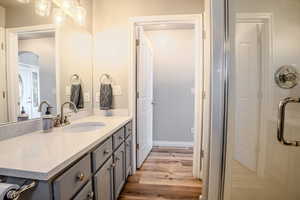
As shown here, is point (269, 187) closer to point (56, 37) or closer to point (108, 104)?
point (108, 104)

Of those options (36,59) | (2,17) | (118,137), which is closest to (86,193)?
(118,137)

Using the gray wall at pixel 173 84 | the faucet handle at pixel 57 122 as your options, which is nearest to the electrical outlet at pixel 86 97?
the faucet handle at pixel 57 122

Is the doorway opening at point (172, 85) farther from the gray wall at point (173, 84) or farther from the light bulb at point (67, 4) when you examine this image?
the light bulb at point (67, 4)

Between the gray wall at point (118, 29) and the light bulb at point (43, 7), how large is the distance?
792 mm

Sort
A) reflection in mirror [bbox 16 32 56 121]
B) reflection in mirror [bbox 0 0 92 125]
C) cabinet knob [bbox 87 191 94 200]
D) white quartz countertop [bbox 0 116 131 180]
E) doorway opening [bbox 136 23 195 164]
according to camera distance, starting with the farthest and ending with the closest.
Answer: doorway opening [bbox 136 23 195 164]
reflection in mirror [bbox 16 32 56 121]
reflection in mirror [bbox 0 0 92 125]
cabinet knob [bbox 87 191 94 200]
white quartz countertop [bbox 0 116 131 180]

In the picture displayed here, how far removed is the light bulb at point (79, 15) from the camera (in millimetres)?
1838

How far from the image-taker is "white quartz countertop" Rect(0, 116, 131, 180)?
0.69 m

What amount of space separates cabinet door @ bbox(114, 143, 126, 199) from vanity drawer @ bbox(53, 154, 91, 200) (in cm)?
55

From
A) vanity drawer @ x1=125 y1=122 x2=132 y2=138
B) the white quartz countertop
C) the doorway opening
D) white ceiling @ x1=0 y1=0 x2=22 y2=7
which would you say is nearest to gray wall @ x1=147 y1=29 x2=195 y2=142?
the doorway opening

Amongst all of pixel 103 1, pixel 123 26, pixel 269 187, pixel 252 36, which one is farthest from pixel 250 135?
pixel 103 1

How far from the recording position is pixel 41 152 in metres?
0.86

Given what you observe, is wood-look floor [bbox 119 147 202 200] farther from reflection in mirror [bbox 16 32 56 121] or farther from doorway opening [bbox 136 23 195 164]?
reflection in mirror [bbox 16 32 56 121]

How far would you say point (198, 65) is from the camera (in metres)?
2.04

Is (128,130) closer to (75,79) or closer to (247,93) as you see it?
(75,79)
